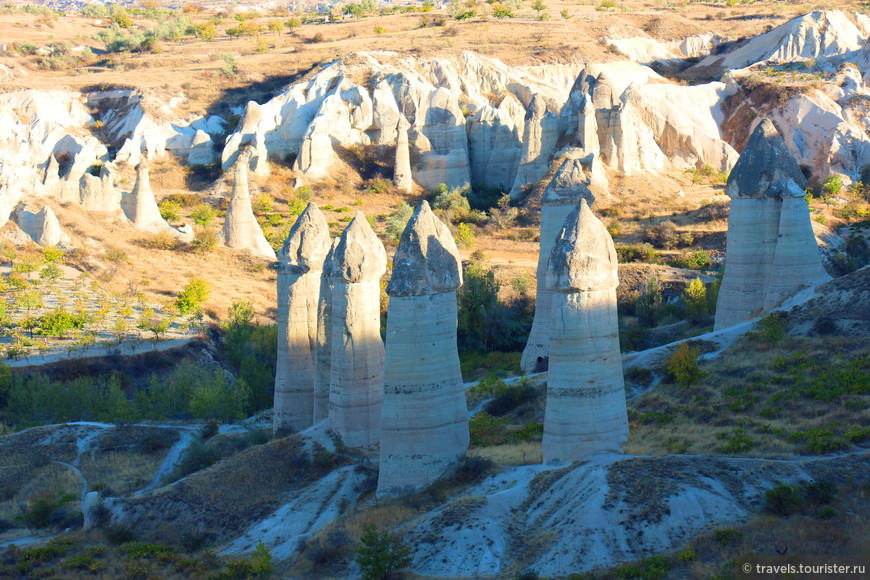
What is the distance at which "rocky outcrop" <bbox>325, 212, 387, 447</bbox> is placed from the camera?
20.2 m

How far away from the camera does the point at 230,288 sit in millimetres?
42094

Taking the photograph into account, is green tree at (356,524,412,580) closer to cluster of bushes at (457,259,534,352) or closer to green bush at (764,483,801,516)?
green bush at (764,483,801,516)

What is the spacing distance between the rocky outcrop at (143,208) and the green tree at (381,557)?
34908 millimetres

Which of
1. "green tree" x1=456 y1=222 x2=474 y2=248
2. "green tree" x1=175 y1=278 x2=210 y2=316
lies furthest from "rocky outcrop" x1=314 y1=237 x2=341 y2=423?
"green tree" x1=456 y1=222 x2=474 y2=248

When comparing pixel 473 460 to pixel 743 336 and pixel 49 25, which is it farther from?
pixel 49 25

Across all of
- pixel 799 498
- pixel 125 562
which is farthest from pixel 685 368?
pixel 125 562

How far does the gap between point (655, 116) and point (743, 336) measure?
38.0 m

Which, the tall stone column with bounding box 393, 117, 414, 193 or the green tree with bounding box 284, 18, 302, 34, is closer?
the tall stone column with bounding box 393, 117, 414, 193

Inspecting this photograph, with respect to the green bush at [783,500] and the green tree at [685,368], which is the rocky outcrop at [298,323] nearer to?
the green tree at [685,368]

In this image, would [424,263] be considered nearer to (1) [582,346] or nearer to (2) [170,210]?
(1) [582,346]

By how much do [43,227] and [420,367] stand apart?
3022 cm

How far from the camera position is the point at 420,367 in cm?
1795

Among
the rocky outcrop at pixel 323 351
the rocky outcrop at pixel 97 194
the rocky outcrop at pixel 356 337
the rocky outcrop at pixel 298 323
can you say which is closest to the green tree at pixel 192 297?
the rocky outcrop at pixel 97 194

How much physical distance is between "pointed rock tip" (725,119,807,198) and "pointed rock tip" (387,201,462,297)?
9708mm
